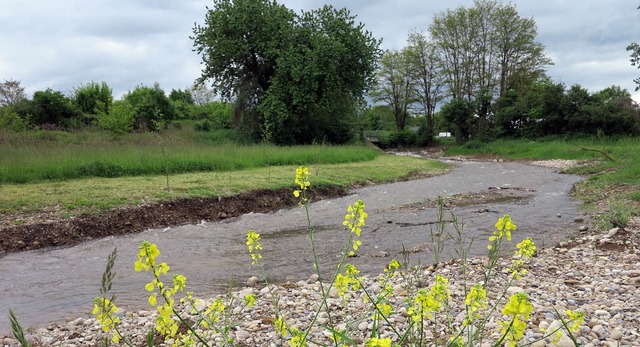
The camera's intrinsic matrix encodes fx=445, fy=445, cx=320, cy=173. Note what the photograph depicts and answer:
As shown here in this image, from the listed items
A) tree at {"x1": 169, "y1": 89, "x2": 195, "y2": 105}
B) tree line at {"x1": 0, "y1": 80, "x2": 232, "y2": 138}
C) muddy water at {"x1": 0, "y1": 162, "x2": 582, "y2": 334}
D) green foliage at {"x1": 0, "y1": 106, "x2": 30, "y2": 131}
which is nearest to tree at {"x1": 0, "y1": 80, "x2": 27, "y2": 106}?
tree line at {"x1": 0, "y1": 80, "x2": 232, "y2": 138}

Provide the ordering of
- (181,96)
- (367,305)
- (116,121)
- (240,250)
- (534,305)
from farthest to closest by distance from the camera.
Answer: (181,96), (116,121), (240,250), (367,305), (534,305)

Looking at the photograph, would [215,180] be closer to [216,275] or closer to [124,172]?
[124,172]

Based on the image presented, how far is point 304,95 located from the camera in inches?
1178

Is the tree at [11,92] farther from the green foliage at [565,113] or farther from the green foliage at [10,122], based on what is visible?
the green foliage at [565,113]

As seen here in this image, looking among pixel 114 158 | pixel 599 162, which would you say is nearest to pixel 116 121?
pixel 114 158

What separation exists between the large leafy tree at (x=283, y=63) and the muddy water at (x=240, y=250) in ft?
58.8

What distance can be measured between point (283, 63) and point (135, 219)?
68.3 feet

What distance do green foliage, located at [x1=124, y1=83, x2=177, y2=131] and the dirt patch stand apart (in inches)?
789

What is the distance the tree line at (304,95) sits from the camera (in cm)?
2933

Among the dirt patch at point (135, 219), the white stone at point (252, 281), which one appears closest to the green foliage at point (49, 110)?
the dirt patch at point (135, 219)

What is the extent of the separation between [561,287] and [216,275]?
4431 millimetres

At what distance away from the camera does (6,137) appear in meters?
19.9

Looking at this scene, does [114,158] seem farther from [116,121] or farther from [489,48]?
[489,48]

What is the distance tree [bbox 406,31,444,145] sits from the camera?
170 feet
